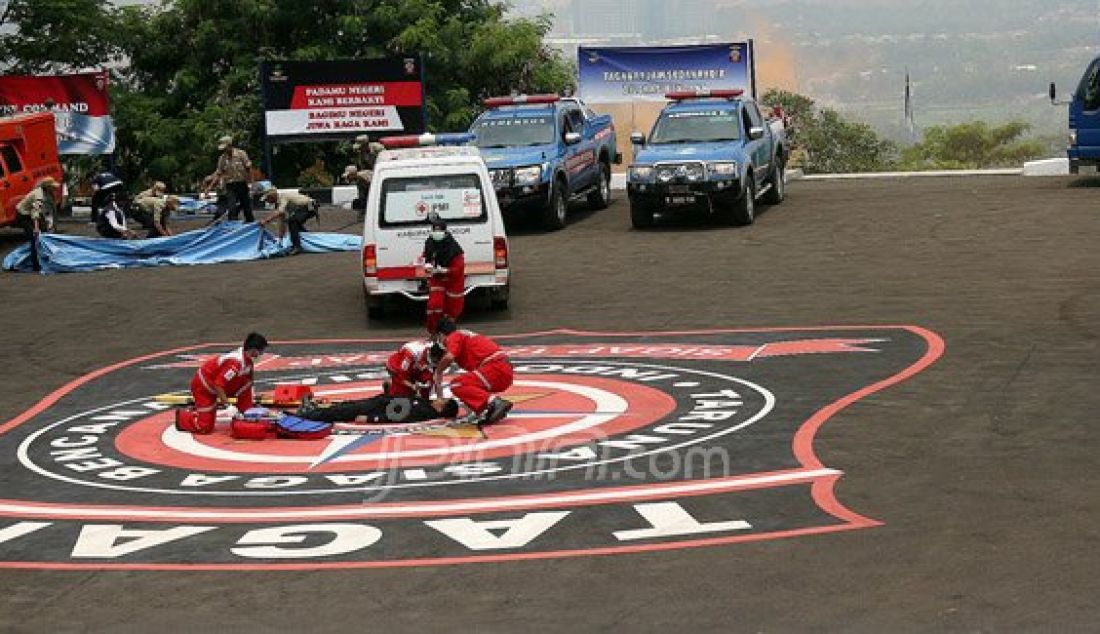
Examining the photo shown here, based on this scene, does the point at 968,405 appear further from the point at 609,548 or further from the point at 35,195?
the point at 35,195

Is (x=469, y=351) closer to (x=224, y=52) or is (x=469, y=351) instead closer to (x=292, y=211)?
(x=292, y=211)

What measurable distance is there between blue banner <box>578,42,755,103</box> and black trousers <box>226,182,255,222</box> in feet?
33.8

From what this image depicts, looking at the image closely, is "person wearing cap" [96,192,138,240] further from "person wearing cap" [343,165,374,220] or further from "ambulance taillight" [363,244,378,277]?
"ambulance taillight" [363,244,378,277]

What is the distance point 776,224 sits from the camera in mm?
30219

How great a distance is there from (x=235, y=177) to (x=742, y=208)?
9.09 meters

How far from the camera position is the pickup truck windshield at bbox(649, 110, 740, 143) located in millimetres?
30141

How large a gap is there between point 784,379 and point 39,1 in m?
36.6

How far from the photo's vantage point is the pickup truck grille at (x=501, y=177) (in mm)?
29734

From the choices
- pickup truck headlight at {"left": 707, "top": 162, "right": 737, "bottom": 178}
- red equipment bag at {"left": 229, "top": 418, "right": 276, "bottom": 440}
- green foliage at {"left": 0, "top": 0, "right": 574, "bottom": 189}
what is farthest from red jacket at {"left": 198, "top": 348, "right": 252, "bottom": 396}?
green foliage at {"left": 0, "top": 0, "right": 574, "bottom": 189}

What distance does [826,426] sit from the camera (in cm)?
1491

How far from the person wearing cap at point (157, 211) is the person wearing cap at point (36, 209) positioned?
1.54 meters

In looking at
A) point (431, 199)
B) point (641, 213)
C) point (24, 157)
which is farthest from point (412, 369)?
point (24, 157)

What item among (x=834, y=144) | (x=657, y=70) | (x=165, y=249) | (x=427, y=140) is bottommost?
(x=834, y=144)

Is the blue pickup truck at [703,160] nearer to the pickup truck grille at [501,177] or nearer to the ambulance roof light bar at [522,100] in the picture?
the pickup truck grille at [501,177]
